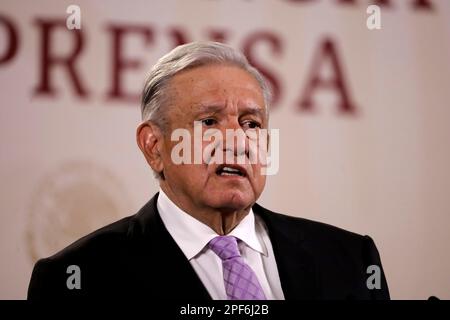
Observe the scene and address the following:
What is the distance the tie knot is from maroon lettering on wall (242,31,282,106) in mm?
529

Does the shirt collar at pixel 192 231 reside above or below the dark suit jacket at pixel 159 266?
A: above

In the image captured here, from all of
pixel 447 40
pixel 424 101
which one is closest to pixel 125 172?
pixel 424 101

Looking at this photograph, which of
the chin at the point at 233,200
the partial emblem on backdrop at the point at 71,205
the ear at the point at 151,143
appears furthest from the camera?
the partial emblem on backdrop at the point at 71,205

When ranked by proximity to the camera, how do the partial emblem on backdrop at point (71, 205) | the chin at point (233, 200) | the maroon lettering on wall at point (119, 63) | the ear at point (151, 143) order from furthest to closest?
the maroon lettering on wall at point (119, 63), the partial emblem on backdrop at point (71, 205), the ear at point (151, 143), the chin at point (233, 200)

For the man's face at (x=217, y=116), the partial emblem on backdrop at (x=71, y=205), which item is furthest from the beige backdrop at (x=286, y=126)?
the man's face at (x=217, y=116)

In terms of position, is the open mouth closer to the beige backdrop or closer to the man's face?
the man's face

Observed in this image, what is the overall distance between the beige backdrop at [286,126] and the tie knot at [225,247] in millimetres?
364

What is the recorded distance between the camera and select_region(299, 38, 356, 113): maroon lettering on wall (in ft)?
5.73

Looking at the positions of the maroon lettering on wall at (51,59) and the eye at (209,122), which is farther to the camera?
the maroon lettering on wall at (51,59)

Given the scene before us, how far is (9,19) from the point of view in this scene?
5.36 feet

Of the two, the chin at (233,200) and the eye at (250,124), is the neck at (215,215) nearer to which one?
the chin at (233,200)

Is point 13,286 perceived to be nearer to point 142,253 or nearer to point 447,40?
point 142,253

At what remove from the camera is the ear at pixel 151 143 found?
1381 mm

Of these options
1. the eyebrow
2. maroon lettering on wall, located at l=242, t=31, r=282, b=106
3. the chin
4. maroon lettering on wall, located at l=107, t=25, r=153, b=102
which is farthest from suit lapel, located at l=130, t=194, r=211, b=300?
maroon lettering on wall, located at l=242, t=31, r=282, b=106
